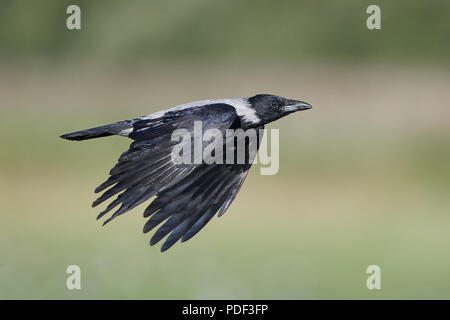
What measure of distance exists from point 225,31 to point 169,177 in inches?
525

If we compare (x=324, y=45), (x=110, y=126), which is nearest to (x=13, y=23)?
(x=324, y=45)

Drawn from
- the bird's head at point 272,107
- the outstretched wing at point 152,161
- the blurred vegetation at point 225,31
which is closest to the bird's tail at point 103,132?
the outstretched wing at point 152,161

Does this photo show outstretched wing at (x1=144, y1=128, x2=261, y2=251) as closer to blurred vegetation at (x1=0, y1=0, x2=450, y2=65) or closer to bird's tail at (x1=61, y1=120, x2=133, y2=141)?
bird's tail at (x1=61, y1=120, x2=133, y2=141)

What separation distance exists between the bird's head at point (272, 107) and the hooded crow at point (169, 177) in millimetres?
409

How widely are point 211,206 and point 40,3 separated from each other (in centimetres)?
1358

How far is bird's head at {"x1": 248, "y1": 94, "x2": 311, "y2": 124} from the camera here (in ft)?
23.6

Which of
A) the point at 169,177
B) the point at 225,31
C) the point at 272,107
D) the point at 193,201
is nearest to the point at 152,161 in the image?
the point at 169,177

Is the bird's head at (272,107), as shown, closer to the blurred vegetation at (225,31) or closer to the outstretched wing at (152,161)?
the outstretched wing at (152,161)

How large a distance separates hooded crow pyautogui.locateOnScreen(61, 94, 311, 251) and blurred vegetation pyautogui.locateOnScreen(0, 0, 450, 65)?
11.7 m

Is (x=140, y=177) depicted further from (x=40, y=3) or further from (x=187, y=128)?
(x=40, y=3)

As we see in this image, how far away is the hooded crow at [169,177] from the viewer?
5.73m

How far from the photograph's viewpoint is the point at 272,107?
7230 millimetres

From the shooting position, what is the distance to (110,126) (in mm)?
6758

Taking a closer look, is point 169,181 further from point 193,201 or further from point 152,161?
point 193,201
